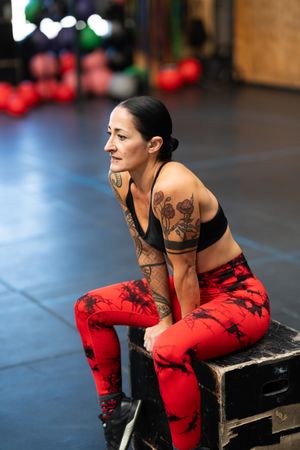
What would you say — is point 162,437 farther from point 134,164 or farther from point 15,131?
point 15,131

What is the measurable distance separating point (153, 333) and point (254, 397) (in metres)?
0.38

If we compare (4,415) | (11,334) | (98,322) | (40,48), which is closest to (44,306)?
(11,334)

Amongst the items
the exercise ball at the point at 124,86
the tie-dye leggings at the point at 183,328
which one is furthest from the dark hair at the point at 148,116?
the exercise ball at the point at 124,86

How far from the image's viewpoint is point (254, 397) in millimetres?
2578

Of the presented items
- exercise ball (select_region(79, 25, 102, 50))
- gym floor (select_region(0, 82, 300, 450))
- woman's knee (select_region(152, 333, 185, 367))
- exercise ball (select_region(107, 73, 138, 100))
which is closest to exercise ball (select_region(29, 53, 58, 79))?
exercise ball (select_region(79, 25, 102, 50))

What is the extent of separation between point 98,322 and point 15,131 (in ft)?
21.0

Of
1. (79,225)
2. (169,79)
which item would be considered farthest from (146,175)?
(169,79)

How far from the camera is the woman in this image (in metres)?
2.55

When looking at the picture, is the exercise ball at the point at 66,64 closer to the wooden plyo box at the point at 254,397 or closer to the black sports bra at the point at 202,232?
the black sports bra at the point at 202,232

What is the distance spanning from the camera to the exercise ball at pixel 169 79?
11.2 metres

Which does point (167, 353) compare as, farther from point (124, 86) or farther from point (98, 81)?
point (98, 81)

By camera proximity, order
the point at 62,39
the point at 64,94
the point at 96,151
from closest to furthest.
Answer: the point at 96,151 < the point at 64,94 < the point at 62,39

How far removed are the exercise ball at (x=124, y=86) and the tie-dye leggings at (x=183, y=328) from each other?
7666mm

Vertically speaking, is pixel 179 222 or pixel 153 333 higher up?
pixel 179 222
